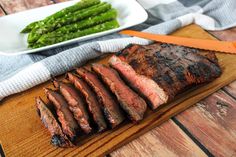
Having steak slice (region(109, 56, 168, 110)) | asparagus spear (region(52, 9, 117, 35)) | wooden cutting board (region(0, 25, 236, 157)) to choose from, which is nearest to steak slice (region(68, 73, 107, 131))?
wooden cutting board (region(0, 25, 236, 157))

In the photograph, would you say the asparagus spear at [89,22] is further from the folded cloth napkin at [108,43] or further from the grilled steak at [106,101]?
the grilled steak at [106,101]

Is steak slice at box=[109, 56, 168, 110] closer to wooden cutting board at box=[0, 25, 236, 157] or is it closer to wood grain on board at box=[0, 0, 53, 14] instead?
wooden cutting board at box=[0, 25, 236, 157]

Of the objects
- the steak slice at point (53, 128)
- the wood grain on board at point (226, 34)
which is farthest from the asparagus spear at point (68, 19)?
the wood grain on board at point (226, 34)

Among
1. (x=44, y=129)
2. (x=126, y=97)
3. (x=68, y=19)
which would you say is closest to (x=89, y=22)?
(x=68, y=19)

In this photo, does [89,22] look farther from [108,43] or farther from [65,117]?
[65,117]

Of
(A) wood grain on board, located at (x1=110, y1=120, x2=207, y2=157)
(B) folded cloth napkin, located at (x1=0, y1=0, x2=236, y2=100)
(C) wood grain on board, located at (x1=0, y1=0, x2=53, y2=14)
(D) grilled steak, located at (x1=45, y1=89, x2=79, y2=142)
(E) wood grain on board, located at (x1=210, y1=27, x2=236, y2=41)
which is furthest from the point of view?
(C) wood grain on board, located at (x1=0, y1=0, x2=53, y2=14)

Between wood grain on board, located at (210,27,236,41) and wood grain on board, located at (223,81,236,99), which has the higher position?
wood grain on board, located at (223,81,236,99)
